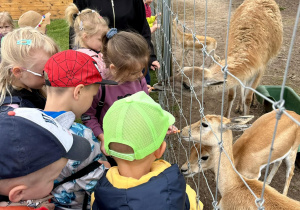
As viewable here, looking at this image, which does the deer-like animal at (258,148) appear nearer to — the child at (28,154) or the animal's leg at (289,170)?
the animal's leg at (289,170)

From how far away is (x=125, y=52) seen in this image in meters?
1.95

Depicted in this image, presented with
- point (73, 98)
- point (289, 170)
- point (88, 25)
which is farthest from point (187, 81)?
point (73, 98)

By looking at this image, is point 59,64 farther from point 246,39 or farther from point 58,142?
point 246,39

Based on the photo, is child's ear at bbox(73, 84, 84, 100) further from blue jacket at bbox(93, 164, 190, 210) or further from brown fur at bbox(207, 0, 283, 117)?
brown fur at bbox(207, 0, 283, 117)

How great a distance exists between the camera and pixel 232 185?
7.59 feet

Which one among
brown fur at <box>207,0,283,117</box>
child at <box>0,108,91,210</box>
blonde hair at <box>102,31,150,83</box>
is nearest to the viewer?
child at <box>0,108,91,210</box>

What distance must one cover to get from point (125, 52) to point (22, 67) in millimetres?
643

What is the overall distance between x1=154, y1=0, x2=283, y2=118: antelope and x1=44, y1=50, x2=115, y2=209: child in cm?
194

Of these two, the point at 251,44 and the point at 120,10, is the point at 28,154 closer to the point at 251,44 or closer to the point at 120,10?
the point at 120,10

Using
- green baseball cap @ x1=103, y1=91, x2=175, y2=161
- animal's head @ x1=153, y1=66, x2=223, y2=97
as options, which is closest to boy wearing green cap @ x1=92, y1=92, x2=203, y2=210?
green baseball cap @ x1=103, y1=91, x2=175, y2=161

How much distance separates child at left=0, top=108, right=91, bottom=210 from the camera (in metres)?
1.02

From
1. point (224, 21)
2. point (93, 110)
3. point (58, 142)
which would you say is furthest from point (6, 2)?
point (58, 142)

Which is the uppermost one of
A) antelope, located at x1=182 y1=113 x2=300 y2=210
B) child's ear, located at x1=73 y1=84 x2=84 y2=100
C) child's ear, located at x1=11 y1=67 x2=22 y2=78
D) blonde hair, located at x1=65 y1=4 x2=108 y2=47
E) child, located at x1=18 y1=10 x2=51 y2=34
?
blonde hair, located at x1=65 y1=4 x2=108 y2=47

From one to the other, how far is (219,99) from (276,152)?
2042 mm
